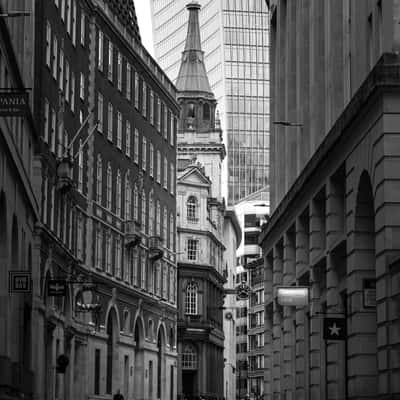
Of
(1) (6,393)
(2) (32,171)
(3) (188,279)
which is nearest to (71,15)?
(2) (32,171)

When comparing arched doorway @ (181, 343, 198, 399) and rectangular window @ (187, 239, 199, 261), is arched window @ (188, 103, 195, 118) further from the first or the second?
arched doorway @ (181, 343, 198, 399)

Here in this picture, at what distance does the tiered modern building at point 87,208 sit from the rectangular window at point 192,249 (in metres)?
22.2

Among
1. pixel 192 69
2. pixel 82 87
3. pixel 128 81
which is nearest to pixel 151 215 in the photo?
pixel 128 81

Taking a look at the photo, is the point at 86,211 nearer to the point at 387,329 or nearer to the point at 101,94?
the point at 101,94

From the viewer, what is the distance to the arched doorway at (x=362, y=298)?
1751 inches

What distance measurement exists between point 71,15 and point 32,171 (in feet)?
63.1

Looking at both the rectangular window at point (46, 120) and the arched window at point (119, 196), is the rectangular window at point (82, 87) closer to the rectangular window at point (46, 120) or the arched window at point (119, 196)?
the arched window at point (119, 196)

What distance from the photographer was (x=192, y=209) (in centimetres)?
14462

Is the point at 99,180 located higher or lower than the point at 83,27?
lower

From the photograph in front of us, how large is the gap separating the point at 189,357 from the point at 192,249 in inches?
438

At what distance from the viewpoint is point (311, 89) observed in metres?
60.2

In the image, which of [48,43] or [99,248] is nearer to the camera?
[48,43]

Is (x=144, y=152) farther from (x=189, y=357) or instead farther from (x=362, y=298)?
(x=362, y=298)

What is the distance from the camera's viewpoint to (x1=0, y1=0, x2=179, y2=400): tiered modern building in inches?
2304
